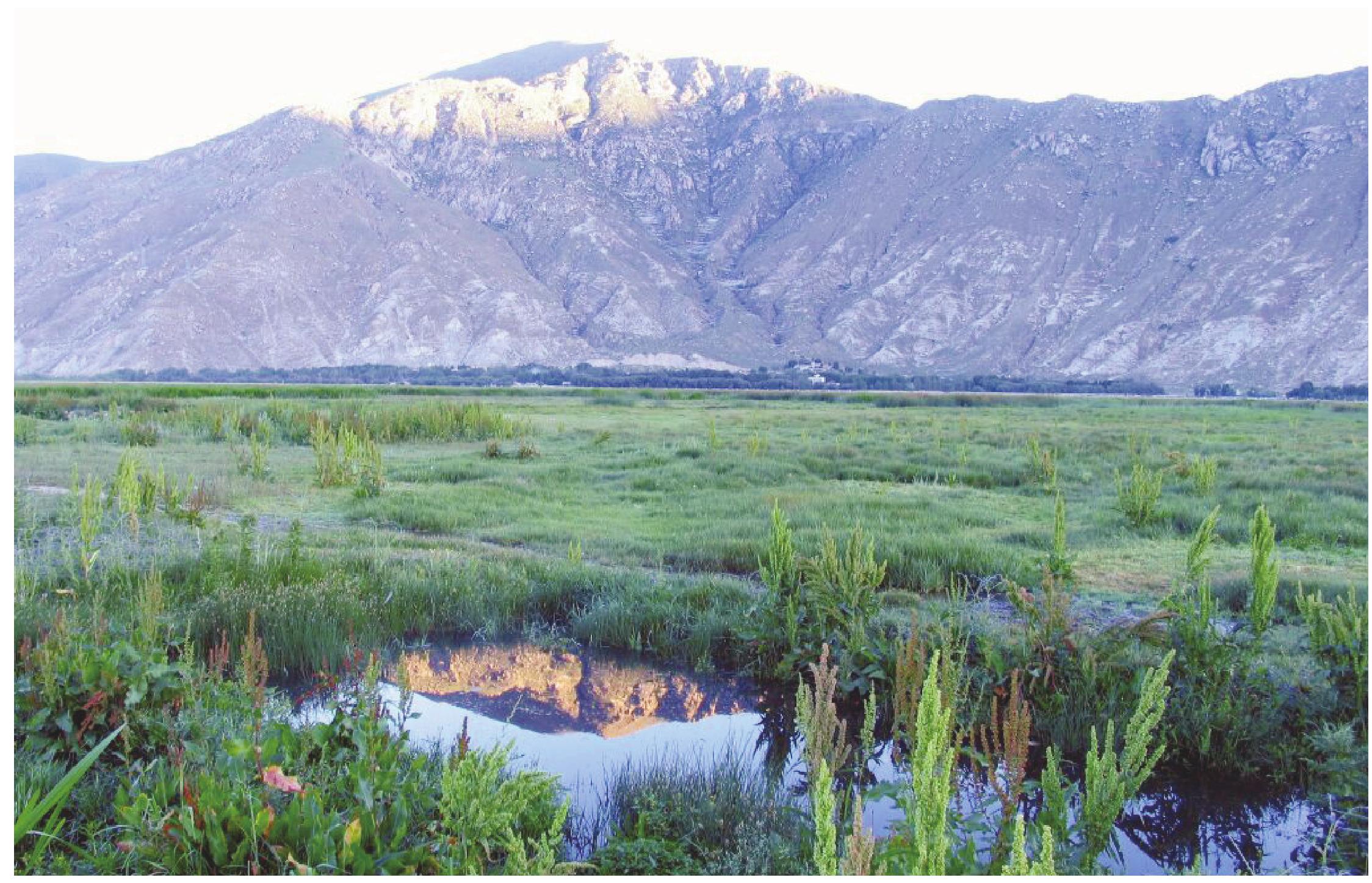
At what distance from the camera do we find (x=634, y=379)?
73812 mm

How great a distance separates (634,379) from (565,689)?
2699 inches

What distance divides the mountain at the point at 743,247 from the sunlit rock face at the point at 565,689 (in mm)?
78176

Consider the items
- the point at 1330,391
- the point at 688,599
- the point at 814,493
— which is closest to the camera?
the point at 688,599

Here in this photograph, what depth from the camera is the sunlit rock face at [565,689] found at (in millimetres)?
5227

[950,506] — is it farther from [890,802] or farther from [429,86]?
[429,86]

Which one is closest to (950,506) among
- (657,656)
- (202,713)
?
(657,656)

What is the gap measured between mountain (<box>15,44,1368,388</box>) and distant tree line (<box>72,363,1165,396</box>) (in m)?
4.27

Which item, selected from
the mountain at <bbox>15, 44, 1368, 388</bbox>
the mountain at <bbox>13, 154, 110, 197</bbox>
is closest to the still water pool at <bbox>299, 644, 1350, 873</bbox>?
the mountain at <bbox>15, 44, 1368, 388</bbox>

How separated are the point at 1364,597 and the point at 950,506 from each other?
4.53m

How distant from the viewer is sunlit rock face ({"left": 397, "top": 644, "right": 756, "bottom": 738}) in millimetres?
5227

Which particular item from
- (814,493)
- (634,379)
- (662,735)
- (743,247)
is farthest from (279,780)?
(743,247)

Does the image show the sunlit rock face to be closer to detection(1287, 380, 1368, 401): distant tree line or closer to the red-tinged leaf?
the red-tinged leaf

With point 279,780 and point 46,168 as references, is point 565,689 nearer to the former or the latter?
point 279,780

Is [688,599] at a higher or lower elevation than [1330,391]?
higher
